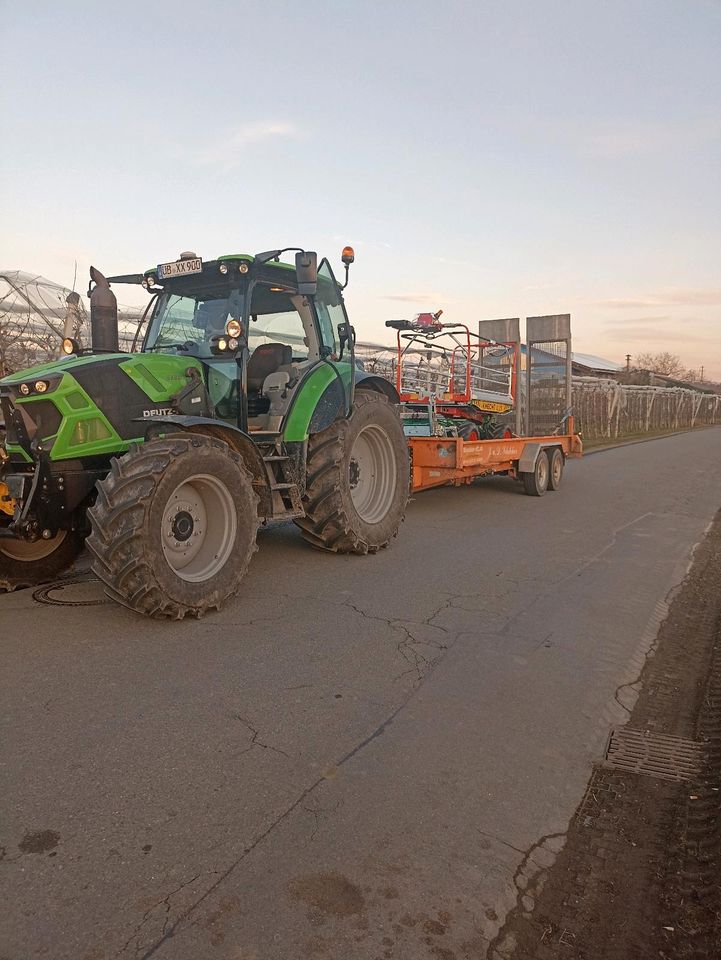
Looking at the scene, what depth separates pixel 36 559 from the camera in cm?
576

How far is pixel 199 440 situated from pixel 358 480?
2.65 m

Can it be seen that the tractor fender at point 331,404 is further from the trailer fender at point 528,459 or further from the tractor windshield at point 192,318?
the trailer fender at point 528,459

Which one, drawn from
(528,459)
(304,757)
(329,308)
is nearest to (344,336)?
(329,308)

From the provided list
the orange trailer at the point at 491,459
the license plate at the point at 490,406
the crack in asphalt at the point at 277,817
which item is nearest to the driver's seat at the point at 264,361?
the crack in asphalt at the point at 277,817

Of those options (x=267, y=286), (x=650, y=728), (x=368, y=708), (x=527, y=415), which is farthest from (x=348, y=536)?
(x=527, y=415)

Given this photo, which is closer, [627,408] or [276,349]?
[276,349]

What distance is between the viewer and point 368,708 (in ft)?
12.4

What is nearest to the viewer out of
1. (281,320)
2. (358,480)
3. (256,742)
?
(256,742)

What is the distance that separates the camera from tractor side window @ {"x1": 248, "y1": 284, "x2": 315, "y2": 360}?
662cm

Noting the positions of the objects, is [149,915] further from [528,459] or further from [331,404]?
[528,459]

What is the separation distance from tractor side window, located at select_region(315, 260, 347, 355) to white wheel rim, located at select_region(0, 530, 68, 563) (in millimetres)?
3041

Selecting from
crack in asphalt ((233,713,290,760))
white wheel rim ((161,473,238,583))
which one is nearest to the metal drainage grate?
crack in asphalt ((233,713,290,760))

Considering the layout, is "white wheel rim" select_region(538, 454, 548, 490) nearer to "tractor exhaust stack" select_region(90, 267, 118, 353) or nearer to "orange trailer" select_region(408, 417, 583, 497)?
"orange trailer" select_region(408, 417, 583, 497)

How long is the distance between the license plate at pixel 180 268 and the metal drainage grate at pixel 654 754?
471 cm
